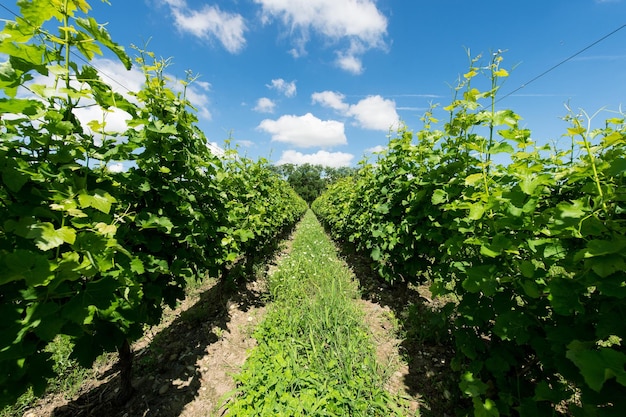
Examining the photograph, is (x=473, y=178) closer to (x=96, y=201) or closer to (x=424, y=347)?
(x=96, y=201)

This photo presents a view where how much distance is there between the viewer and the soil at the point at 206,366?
2701 millimetres

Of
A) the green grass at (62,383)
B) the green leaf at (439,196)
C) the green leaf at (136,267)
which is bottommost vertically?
the green grass at (62,383)

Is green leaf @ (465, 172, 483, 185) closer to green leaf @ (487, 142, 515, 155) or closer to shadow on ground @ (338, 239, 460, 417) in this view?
green leaf @ (487, 142, 515, 155)

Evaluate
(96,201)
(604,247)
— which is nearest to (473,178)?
(604,247)

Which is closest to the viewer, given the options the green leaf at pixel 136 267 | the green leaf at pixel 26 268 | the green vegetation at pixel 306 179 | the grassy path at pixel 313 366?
the green leaf at pixel 26 268

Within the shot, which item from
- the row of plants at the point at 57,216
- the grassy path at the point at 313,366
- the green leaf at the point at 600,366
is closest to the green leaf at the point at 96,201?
the row of plants at the point at 57,216

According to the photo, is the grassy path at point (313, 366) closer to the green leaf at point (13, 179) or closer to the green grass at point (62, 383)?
the green grass at point (62, 383)

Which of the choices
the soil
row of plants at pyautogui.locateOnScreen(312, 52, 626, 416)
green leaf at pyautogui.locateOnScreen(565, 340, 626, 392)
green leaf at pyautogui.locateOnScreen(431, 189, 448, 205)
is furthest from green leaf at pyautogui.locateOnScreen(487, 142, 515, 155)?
the soil

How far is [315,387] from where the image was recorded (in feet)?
8.96

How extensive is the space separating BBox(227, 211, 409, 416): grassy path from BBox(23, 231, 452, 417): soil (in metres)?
0.27

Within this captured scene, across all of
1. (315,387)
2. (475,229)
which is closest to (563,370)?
(475,229)

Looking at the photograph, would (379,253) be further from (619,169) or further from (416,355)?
(619,169)

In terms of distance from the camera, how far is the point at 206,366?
132 inches

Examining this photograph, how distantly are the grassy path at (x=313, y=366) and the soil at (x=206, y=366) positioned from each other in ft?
0.89
